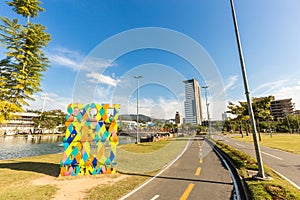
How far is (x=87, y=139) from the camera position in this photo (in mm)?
7465

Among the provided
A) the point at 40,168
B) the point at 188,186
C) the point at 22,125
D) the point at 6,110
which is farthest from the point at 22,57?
the point at 22,125

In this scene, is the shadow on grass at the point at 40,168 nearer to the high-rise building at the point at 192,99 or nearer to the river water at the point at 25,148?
the river water at the point at 25,148

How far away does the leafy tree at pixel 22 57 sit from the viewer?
10.1 m

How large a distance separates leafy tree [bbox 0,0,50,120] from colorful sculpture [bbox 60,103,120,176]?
18.0 feet

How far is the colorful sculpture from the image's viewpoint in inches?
277

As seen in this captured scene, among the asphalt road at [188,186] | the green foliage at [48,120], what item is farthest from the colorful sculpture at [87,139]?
the green foliage at [48,120]

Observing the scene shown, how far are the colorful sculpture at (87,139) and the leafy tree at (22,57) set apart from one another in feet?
18.0

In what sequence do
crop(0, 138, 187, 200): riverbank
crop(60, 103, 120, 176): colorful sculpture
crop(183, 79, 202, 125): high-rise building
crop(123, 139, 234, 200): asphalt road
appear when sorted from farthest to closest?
crop(183, 79, 202, 125): high-rise building → crop(60, 103, 120, 176): colorful sculpture → crop(0, 138, 187, 200): riverbank → crop(123, 139, 234, 200): asphalt road

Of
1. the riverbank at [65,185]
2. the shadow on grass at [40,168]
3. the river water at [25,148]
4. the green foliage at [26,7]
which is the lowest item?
the river water at [25,148]

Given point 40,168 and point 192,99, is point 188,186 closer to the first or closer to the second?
point 40,168

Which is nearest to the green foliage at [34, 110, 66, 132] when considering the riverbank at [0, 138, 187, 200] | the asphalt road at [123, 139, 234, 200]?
the riverbank at [0, 138, 187, 200]

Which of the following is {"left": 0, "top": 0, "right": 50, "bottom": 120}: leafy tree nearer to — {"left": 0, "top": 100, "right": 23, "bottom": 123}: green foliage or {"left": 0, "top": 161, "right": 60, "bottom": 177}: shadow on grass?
{"left": 0, "top": 100, "right": 23, "bottom": 123}: green foliage

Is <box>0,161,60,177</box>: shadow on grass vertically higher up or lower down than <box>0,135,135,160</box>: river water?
higher up

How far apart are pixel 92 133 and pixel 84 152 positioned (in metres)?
0.98
